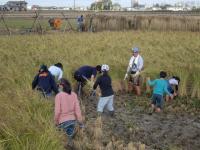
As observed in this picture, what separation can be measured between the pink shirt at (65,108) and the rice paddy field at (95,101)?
0.29m

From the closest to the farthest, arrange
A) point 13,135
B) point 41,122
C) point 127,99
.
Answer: point 13,135
point 41,122
point 127,99

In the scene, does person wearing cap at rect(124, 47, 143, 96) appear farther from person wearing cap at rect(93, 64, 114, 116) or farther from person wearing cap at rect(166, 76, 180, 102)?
person wearing cap at rect(93, 64, 114, 116)

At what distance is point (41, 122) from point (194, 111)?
5.96m

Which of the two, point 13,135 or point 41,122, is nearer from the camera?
point 13,135

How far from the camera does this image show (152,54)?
17500 millimetres

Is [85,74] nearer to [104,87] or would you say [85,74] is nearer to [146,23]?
[104,87]

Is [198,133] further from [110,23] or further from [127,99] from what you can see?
[110,23]

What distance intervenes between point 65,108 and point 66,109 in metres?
0.03

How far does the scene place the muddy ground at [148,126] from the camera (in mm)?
9516

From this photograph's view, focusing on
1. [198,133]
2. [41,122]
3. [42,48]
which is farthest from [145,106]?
[42,48]

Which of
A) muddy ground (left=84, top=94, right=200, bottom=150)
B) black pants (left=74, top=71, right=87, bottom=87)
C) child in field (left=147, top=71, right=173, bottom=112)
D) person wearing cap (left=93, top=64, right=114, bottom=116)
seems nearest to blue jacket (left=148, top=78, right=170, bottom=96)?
child in field (left=147, top=71, right=173, bottom=112)

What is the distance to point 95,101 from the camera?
13.2 metres

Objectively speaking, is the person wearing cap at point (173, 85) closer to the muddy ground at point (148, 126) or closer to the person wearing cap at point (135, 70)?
the muddy ground at point (148, 126)

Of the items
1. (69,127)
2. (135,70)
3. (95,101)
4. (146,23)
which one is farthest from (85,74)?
(146,23)
